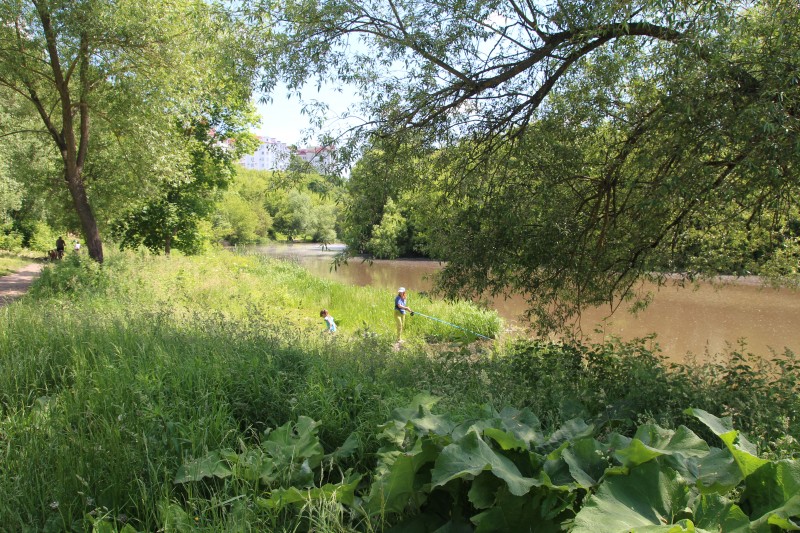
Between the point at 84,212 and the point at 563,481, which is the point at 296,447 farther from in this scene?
the point at 84,212

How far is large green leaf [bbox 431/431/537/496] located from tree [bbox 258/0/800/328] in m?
4.30

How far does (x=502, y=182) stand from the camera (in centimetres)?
709

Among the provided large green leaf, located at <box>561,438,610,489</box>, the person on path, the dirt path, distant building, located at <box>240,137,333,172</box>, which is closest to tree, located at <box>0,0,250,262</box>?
the dirt path

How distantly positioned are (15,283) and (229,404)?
15810 mm

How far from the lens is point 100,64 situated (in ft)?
40.5

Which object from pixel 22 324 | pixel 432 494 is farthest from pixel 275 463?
pixel 22 324

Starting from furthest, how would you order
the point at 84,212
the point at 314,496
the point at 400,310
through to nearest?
the point at 400,310, the point at 84,212, the point at 314,496

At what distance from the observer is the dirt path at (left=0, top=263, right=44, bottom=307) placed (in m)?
12.1

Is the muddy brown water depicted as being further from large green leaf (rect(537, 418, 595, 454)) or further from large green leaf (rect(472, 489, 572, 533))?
large green leaf (rect(472, 489, 572, 533))

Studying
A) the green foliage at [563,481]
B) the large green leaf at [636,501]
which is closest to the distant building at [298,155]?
the green foliage at [563,481]

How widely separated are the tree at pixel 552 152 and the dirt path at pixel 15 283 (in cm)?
947

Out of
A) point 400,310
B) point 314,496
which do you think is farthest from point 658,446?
point 400,310

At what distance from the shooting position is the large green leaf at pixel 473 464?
178 cm

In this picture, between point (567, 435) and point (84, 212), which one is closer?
point (567, 435)
